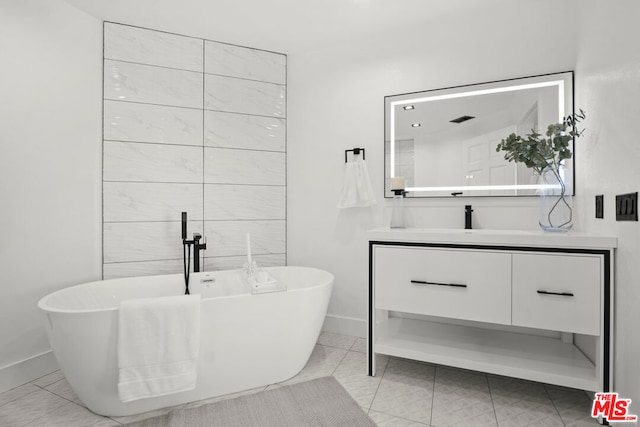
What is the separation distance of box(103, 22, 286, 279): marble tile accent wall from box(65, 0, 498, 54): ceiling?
0.16 meters

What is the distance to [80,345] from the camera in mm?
1506

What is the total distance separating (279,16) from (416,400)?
259cm

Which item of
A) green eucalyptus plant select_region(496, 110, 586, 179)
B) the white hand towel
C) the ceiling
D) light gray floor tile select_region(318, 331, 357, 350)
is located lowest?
light gray floor tile select_region(318, 331, 357, 350)

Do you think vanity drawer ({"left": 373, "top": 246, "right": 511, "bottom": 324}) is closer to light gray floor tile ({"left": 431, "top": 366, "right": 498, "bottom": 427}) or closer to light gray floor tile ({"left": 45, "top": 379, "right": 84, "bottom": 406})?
light gray floor tile ({"left": 431, "top": 366, "right": 498, "bottom": 427})

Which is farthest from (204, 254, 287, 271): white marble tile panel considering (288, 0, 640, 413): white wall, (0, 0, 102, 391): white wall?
(0, 0, 102, 391): white wall

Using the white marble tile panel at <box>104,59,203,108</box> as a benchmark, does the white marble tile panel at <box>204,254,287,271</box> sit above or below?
below

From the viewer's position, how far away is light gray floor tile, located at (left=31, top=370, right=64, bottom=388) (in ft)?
6.44

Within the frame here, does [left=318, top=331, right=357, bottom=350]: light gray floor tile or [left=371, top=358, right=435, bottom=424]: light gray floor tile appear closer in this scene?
[left=371, top=358, right=435, bottom=424]: light gray floor tile

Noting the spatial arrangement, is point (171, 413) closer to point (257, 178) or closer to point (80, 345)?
point (80, 345)

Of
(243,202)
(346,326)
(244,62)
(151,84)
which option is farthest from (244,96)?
(346,326)

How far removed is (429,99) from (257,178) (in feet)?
4.90

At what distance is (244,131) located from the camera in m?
2.81

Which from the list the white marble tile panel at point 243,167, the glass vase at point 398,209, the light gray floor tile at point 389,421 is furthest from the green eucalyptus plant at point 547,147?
the white marble tile panel at point 243,167

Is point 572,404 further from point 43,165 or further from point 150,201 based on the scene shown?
point 43,165
